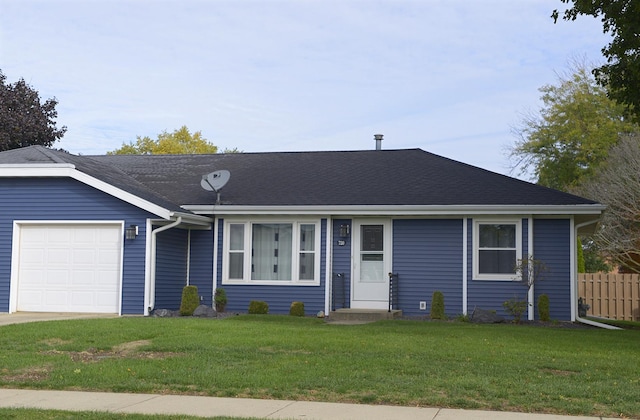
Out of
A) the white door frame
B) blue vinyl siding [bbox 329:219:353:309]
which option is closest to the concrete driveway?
the white door frame

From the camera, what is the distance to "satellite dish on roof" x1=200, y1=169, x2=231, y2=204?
20.3 metres

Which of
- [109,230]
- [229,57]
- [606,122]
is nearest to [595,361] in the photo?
[109,230]

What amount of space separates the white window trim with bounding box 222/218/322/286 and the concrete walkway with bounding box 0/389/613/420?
35.5ft

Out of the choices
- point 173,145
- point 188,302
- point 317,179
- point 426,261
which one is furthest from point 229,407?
point 173,145

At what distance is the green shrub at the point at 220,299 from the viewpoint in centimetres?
1983

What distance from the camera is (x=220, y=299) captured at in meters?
19.8

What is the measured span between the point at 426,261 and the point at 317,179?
3.83 m

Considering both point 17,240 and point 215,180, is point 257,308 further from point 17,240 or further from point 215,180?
point 17,240

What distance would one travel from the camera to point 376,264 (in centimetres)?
1978

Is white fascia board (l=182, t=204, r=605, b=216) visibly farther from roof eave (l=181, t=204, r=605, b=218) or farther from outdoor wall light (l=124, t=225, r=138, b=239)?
outdoor wall light (l=124, t=225, r=138, b=239)

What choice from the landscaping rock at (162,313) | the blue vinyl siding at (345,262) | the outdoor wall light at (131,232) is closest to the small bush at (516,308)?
the blue vinyl siding at (345,262)

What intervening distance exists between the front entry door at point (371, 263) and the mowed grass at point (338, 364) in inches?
193

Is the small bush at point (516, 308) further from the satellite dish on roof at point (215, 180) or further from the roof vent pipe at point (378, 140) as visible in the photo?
the roof vent pipe at point (378, 140)

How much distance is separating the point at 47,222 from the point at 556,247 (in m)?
11.5
